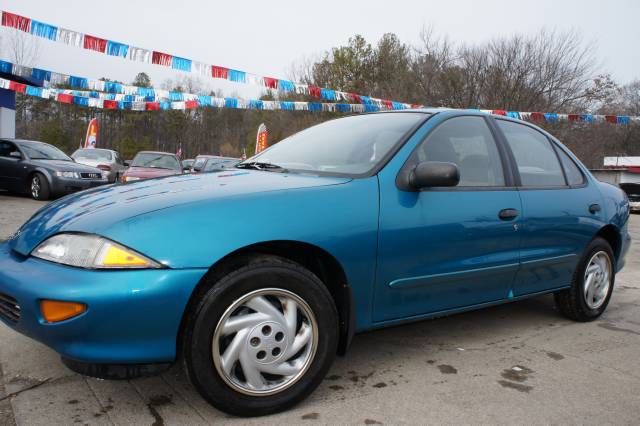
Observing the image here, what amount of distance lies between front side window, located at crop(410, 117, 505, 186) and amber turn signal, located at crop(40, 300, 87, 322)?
70.5 inches

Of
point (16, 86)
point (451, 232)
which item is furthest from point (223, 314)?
point (16, 86)

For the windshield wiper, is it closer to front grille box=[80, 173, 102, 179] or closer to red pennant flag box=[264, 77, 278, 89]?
front grille box=[80, 173, 102, 179]

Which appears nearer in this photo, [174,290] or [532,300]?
[174,290]

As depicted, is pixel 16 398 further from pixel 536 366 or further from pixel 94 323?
pixel 536 366

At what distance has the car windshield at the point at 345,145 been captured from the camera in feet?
8.93

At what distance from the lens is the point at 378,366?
A: 2.75 metres

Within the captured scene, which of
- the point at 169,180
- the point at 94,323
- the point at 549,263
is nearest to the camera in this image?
the point at 94,323

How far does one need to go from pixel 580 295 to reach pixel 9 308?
11.7 feet

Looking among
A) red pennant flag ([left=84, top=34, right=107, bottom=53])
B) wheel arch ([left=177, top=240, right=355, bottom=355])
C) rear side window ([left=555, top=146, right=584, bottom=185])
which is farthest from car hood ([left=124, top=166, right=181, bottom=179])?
wheel arch ([left=177, top=240, right=355, bottom=355])

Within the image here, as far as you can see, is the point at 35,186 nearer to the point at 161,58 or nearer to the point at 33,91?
the point at 161,58

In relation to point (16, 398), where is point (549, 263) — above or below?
above

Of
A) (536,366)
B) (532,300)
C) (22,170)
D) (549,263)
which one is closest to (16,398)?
(536,366)

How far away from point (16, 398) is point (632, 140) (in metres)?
49.8

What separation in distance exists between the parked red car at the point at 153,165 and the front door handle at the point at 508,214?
993cm
